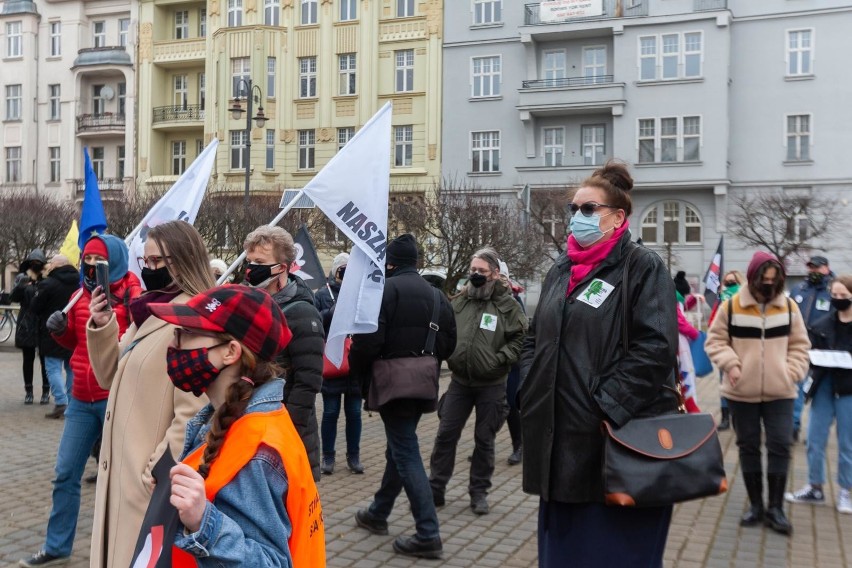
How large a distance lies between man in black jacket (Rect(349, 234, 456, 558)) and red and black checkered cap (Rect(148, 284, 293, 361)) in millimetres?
3362

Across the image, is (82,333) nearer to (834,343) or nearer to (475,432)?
(475,432)

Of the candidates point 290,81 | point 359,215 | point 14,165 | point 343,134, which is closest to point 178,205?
point 359,215

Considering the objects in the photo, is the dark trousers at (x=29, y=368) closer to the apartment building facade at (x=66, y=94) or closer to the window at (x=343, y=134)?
the window at (x=343, y=134)

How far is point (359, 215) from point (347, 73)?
3698 centimetres

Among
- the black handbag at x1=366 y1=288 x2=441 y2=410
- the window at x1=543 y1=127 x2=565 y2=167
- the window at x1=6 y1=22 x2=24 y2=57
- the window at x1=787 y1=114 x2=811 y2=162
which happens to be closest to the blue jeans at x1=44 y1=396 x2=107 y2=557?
the black handbag at x1=366 y1=288 x2=441 y2=410

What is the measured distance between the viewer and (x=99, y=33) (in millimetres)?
47188

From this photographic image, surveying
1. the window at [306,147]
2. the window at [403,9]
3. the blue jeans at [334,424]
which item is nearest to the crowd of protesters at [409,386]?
the blue jeans at [334,424]

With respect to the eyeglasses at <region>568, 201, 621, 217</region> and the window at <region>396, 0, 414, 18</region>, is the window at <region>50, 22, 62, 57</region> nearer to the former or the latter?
the window at <region>396, 0, 414, 18</region>

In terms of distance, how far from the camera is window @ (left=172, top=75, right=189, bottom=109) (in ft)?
150

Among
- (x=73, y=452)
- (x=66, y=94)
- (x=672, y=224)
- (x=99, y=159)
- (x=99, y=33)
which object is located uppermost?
(x=99, y=33)

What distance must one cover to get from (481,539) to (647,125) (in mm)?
33388

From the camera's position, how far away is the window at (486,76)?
40000 mm

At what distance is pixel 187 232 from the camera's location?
12.0 ft

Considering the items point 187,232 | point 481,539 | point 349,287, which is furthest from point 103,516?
point 481,539
